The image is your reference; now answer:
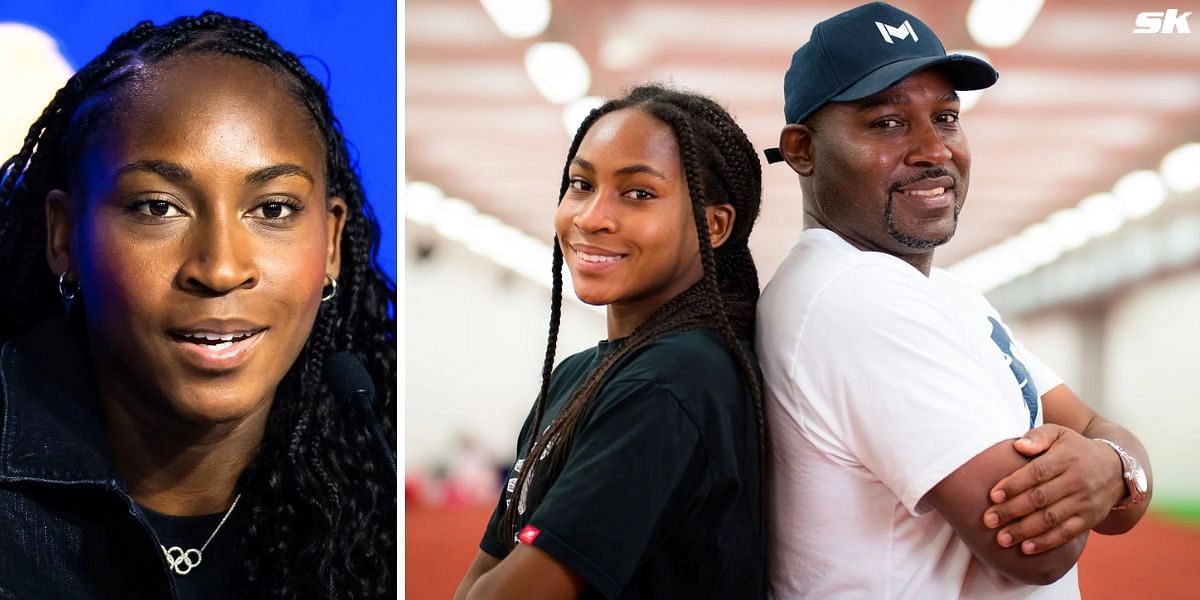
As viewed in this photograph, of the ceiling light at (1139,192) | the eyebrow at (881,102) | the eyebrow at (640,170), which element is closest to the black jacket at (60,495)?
the eyebrow at (640,170)

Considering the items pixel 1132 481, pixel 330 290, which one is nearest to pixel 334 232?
pixel 330 290

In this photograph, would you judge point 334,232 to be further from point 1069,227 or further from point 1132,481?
point 1069,227

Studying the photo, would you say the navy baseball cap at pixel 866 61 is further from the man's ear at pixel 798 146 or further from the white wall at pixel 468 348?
the white wall at pixel 468 348

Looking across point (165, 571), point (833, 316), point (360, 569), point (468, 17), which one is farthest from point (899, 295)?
point (468, 17)

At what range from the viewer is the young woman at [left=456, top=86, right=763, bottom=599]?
1438 mm

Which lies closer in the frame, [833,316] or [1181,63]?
[833,316]

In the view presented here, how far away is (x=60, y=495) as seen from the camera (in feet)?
5.46

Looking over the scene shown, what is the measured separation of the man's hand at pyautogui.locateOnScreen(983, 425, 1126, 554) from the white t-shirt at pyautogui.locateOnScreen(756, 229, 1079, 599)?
6cm

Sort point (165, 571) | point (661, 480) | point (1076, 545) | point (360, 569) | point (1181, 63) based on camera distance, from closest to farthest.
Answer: point (661, 480) → point (1076, 545) → point (165, 571) → point (360, 569) → point (1181, 63)

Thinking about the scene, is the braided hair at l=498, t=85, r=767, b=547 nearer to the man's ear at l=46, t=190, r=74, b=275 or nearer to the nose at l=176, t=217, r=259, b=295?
the nose at l=176, t=217, r=259, b=295

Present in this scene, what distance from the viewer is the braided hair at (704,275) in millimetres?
Result: 1666

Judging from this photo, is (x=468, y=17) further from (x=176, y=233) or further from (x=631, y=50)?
(x=176, y=233)

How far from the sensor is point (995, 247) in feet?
10.9

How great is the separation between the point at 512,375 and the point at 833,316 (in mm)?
1774
